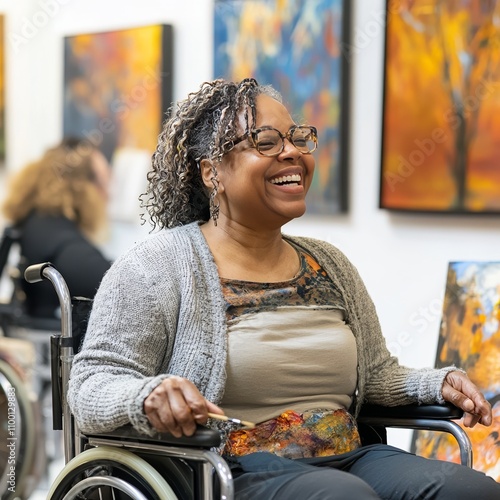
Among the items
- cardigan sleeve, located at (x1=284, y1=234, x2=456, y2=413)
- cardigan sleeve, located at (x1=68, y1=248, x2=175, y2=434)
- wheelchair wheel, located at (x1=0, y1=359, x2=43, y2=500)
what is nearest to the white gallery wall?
cardigan sleeve, located at (x1=284, y1=234, x2=456, y2=413)

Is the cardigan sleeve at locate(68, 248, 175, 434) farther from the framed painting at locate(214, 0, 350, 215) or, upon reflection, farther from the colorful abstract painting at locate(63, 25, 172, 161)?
the colorful abstract painting at locate(63, 25, 172, 161)

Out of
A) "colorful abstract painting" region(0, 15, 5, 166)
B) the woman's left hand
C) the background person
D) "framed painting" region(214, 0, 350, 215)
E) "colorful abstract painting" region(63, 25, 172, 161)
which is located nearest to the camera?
the woman's left hand

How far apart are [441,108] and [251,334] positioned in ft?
5.37

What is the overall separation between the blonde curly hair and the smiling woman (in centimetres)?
232

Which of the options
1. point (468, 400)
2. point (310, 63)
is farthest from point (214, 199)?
point (310, 63)

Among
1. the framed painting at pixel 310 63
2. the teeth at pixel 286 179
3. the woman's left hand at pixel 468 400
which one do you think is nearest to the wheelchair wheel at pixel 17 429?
the framed painting at pixel 310 63

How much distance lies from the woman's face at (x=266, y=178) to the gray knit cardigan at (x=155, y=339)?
13 cm

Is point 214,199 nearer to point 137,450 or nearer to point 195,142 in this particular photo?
point 195,142

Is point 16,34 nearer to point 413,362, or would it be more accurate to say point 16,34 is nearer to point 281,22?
point 281,22

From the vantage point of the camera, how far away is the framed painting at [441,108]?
334cm

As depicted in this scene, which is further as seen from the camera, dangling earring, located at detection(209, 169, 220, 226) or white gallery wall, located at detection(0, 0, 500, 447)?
white gallery wall, located at detection(0, 0, 500, 447)

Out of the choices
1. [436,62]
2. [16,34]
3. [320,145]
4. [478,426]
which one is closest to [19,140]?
[16,34]

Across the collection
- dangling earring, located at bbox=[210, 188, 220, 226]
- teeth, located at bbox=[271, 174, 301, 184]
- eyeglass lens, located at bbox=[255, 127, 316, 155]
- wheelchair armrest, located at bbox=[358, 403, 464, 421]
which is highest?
eyeglass lens, located at bbox=[255, 127, 316, 155]

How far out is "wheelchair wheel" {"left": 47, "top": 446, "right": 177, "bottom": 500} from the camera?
1885mm
